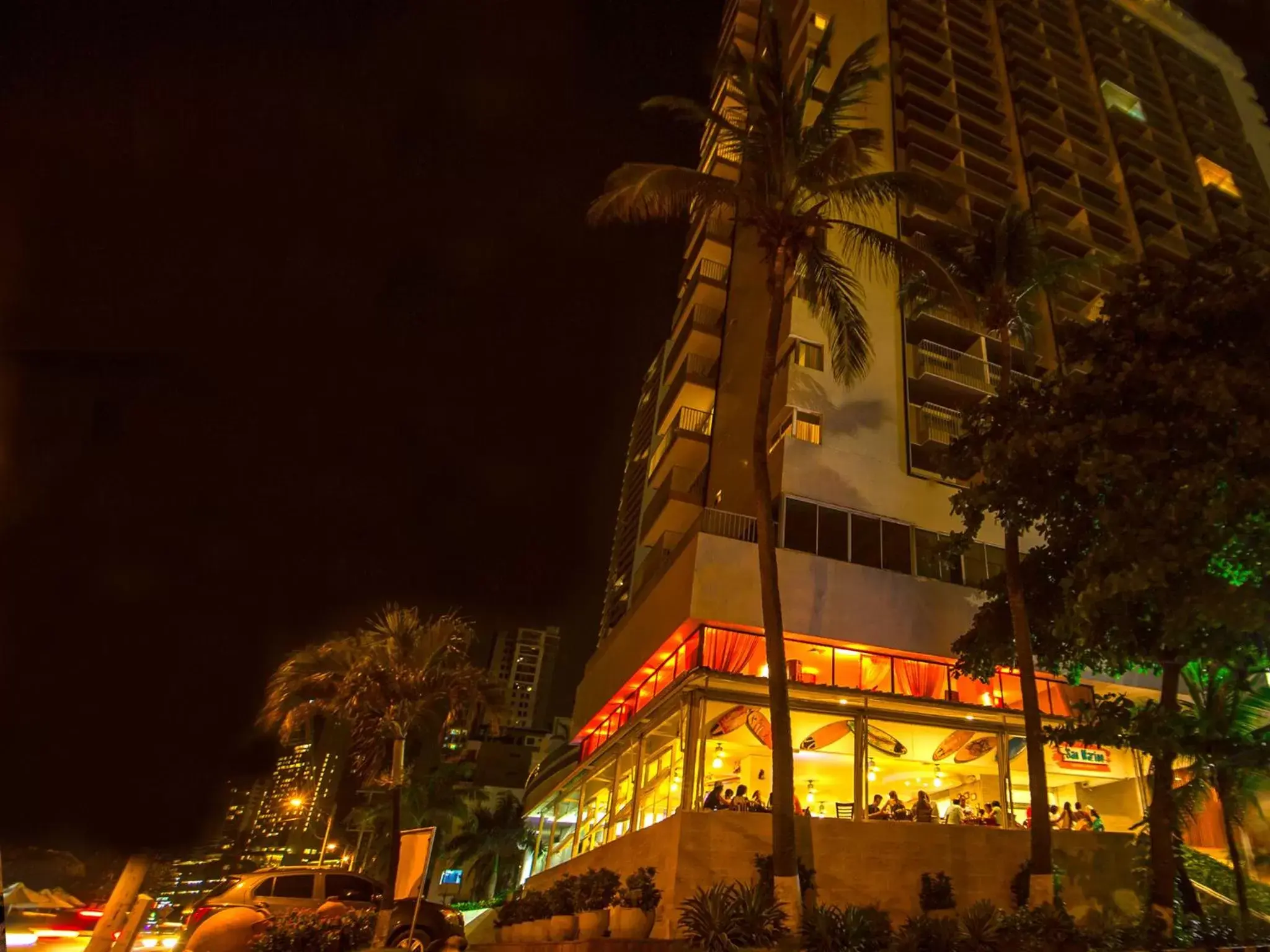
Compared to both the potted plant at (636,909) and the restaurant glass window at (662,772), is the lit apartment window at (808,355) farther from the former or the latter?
the potted plant at (636,909)

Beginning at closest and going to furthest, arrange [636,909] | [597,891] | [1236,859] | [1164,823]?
[636,909] → [1164,823] → [1236,859] → [597,891]

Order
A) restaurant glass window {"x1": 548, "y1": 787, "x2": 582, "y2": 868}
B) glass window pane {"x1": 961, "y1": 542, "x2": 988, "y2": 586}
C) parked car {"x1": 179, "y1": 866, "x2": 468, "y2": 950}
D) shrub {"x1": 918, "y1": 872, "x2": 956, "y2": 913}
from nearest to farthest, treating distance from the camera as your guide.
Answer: parked car {"x1": 179, "y1": 866, "x2": 468, "y2": 950} → shrub {"x1": 918, "y1": 872, "x2": 956, "y2": 913} → glass window pane {"x1": 961, "y1": 542, "x2": 988, "y2": 586} → restaurant glass window {"x1": 548, "y1": 787, "x2": 582, "y2": 868}

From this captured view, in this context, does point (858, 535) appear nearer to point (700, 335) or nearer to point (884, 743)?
point (884, 743)

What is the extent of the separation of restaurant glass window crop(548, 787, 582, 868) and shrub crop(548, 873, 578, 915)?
1043 centimetres

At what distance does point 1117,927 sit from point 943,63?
3833cm

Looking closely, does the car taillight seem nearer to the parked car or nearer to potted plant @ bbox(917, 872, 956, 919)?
the parked car

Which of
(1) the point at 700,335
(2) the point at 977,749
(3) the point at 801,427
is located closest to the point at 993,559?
(2) the point at 977,749

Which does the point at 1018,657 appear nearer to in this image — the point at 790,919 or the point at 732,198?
the point at 790,919

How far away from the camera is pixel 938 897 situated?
583 inches

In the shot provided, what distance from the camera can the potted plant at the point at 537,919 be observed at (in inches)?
634

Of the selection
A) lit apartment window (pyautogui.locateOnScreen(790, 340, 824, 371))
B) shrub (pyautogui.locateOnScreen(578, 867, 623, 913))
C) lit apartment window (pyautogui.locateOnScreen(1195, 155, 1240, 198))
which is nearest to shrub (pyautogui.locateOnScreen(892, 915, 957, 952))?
shrub (pyautogui.locateOnScreen(578, 867, 623, 913))

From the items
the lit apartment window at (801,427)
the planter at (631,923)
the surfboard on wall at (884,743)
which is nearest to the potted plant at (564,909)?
the planter at (631,923)

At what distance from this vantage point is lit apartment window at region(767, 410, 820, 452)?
2312cm

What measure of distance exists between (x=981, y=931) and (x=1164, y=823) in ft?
15.1
